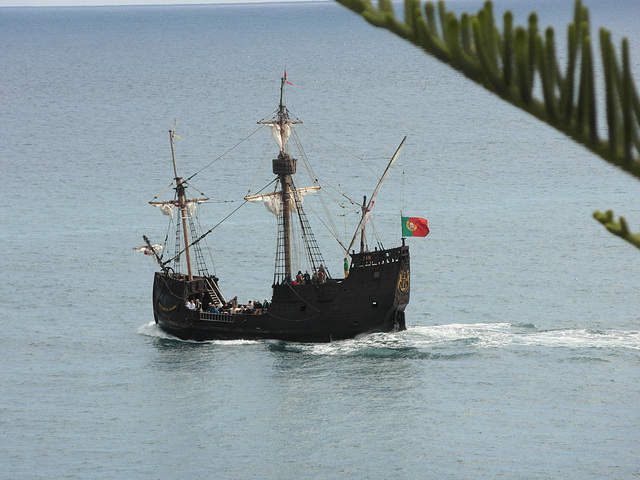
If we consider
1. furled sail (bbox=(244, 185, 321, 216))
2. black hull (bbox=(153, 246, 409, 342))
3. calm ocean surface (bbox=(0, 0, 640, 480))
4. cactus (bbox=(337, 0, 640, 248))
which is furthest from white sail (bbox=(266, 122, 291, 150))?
cactus (bbox=(337, 0, 640, 248))

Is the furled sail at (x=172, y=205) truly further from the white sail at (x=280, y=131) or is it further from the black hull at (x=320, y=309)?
the white sail at (x=280, y=131)

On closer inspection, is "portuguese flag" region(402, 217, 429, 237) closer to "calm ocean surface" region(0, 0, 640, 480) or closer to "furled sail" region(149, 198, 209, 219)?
"calm ocean surface" region(0, 0, 640, 480)

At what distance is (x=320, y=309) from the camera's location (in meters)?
58.4

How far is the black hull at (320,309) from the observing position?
56938 millimetres

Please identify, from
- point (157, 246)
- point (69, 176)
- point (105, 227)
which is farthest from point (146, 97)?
point (157, 246)

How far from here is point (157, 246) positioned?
62.6 m

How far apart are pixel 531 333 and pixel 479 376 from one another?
7830 mm

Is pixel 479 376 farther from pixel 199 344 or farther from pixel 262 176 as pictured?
pixel 262 176

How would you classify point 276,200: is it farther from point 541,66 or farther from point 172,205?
point 541,66

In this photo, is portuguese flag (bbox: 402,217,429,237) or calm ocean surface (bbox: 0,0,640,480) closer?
calm ocean surface (bbox: 0,0,640,480)

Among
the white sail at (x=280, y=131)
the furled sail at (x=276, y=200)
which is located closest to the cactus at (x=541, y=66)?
the white sail at (x=280, y=131)

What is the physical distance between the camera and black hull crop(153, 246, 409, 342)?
5694 cm

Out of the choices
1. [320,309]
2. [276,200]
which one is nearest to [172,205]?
[276,200]

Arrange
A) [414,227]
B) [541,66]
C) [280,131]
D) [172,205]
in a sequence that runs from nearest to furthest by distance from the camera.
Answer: [541,66], [414,227], [280,131], [172,205]
